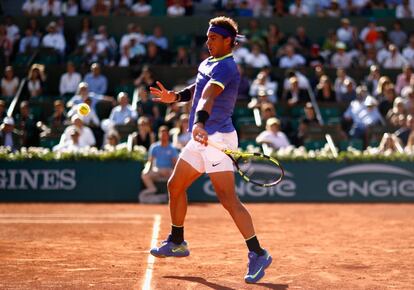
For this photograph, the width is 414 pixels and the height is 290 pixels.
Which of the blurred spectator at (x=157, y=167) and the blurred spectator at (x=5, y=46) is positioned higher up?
the blurred spectator at (x=5, y=46)

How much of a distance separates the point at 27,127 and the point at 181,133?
11.3 ft

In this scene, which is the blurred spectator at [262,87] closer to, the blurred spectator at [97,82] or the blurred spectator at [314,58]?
the blurred spectator at [314,58]

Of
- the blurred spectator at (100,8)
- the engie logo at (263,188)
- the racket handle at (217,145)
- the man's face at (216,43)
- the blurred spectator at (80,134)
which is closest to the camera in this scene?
the racket handle at (217,145)

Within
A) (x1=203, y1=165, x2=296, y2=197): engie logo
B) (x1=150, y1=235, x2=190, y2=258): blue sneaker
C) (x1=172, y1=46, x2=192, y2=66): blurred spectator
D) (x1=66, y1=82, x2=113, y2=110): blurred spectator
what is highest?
(x1=172, y1=46, x2=192, y2=66): blurred spectator

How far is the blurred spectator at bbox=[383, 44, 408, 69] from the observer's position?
65.0ft

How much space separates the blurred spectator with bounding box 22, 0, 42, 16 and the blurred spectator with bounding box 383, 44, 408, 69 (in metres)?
9.03

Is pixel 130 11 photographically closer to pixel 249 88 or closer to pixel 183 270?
pixel 249 88

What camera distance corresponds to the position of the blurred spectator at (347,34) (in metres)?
20.9

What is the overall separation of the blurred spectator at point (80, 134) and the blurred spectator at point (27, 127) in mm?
952

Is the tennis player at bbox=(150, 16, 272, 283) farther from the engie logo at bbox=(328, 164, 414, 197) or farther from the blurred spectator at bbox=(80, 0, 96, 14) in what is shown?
the blurred spectator at bbox=(80, 0, 96, 14)

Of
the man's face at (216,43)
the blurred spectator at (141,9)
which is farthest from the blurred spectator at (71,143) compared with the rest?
the man's face at (216,43)

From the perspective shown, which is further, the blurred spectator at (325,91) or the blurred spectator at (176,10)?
the blurred spectator at (176,10)

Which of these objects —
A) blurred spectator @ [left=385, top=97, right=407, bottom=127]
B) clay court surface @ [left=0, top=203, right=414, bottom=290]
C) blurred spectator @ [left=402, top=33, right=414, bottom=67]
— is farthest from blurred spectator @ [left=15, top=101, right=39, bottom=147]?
blurred spectator @ [left=402, top=33, right=414, bottom=67]

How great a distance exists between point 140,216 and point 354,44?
10.3 m
